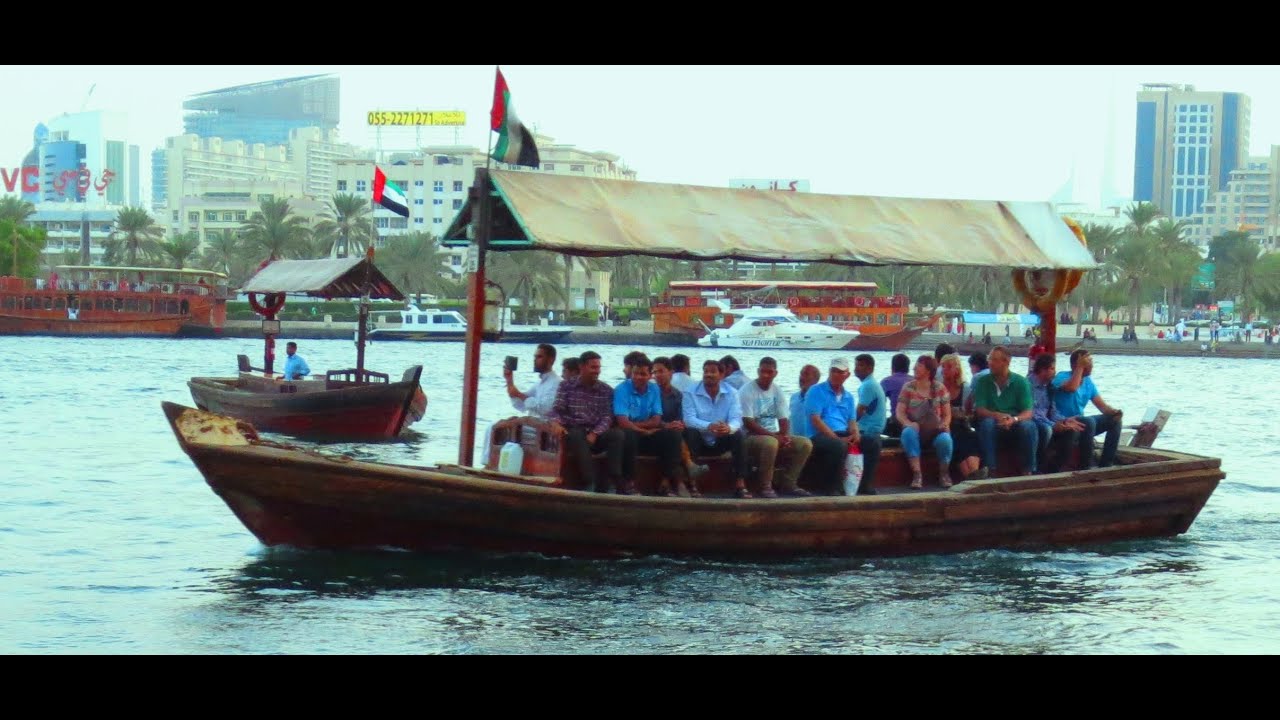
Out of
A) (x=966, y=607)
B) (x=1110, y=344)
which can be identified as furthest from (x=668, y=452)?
(x=1110, y=344)

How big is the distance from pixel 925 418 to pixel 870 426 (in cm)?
60

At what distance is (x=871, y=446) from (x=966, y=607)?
1.60 meters

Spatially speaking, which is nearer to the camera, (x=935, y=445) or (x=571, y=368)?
(x=571, y=368)

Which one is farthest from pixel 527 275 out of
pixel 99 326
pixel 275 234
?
pixel 99 326

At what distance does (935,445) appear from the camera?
12742 millimetres

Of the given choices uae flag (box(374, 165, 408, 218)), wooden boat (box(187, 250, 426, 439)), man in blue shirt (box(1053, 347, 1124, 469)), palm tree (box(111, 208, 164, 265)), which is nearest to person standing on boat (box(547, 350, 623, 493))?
man in blue shirt (box(1053, 347, 1124, 469))

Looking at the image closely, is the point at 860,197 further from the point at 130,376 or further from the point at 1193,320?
the point at 1193,320

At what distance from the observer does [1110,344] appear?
263 ft

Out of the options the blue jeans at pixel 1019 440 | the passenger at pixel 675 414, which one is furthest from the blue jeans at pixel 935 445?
the passenger at pixel 675 414

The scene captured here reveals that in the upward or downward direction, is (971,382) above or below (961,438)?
above

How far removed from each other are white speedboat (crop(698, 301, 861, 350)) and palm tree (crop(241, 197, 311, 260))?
2306cm

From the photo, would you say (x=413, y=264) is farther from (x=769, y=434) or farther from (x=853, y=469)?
(x=769, y=434)

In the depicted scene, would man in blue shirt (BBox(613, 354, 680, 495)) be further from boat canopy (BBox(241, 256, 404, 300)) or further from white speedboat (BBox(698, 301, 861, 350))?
white speedboat (BBox(698, 301, 861, 350))

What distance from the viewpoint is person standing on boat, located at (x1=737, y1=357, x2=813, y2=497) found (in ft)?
39.1
